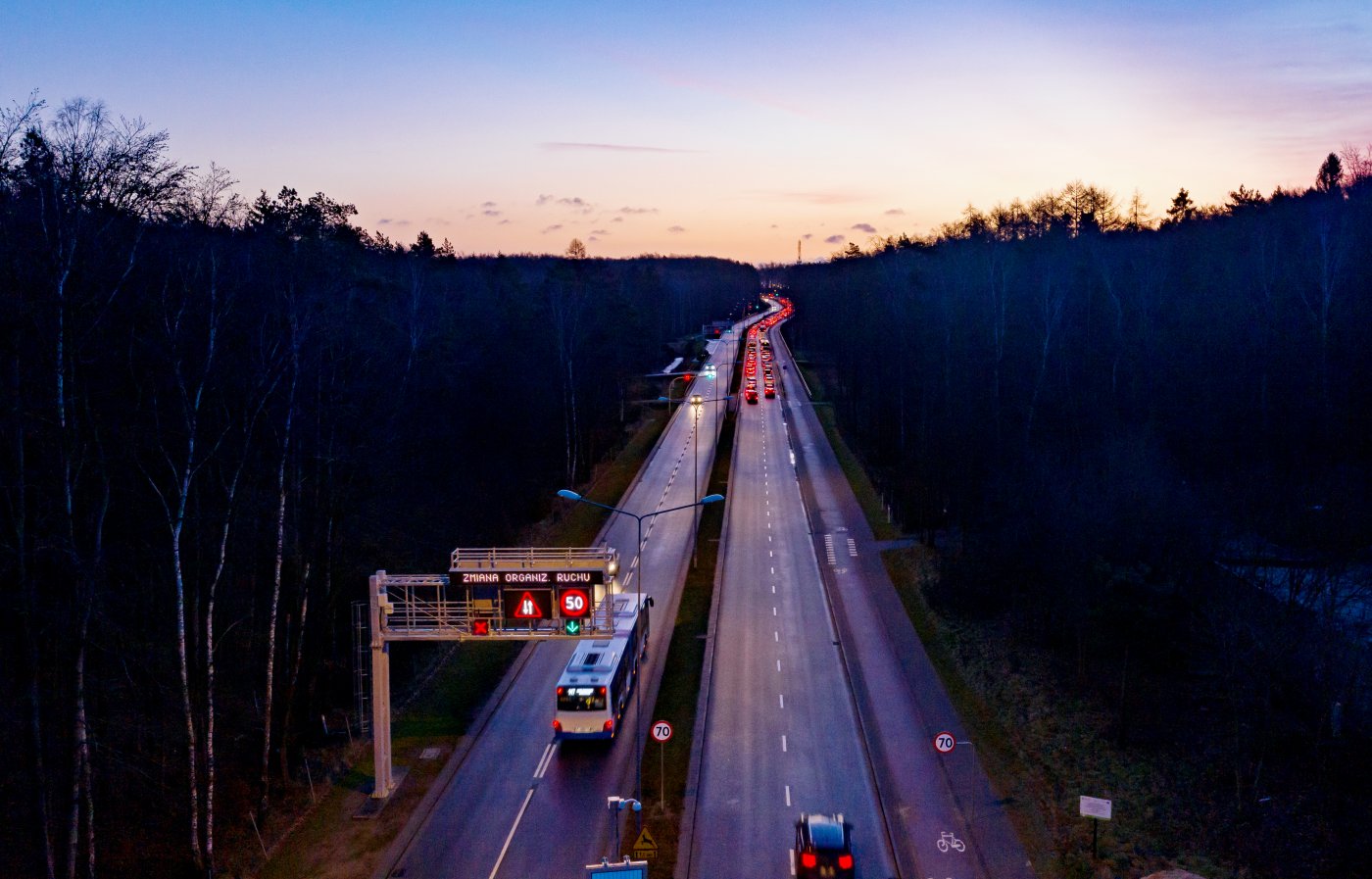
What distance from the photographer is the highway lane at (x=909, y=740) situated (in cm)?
2072

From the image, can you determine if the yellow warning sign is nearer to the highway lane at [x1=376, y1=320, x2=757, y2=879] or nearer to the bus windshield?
the highway lane at [x1=376, y1=320, x2=757, y2=879]

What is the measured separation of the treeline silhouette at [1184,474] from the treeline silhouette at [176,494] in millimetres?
22359

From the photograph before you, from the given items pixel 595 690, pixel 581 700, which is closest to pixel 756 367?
pixel 595 690

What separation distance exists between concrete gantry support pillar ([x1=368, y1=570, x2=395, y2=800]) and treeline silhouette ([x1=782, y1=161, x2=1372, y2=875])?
1781cm

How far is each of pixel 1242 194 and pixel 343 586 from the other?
8058 centimetres

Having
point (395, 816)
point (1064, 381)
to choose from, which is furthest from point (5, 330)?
point (1064, 381)

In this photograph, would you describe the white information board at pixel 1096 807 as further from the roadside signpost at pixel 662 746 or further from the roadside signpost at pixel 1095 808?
the roadside signpost at pixel 662 746

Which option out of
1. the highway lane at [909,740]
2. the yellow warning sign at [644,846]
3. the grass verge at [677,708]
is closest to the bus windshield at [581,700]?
the grass verge at [677,708]

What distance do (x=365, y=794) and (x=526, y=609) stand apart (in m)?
7.00

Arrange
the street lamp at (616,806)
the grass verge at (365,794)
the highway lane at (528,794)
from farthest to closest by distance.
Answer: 1. the grass verge at (365,794)
2. the street lamp at (616,806)
3. the highway lane at (528,794)

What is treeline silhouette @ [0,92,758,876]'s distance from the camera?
15.9 metres

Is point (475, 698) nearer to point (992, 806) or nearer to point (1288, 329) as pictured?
point (992, 806)

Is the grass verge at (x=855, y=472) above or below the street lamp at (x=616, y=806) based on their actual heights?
above

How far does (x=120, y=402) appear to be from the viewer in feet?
64.1
